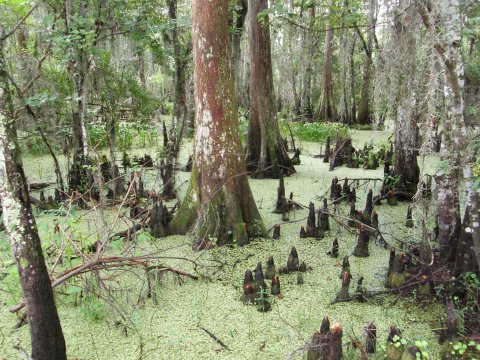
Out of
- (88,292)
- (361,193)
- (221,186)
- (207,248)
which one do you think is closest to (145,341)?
(88,292)

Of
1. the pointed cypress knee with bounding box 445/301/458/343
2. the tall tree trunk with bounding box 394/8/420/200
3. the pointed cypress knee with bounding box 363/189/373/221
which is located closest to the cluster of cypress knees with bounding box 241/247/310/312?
the pointed cypress knee with bounding box 445/301/458/343

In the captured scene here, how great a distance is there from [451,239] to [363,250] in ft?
2.74

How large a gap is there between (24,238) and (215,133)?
2.29m

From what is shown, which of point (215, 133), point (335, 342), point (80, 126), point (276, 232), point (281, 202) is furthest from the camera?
point (80, 126)

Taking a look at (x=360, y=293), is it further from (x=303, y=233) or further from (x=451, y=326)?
(x=303, y=233)

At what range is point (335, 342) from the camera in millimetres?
1987

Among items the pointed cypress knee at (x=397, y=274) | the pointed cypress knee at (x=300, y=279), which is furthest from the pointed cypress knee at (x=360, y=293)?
the pointed cypress knee at (x=300, y=279)

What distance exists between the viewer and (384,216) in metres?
4.71

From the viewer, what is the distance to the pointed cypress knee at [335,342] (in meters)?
1.96

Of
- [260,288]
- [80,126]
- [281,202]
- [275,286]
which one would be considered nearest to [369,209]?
[281,202]

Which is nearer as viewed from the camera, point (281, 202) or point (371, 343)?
point (371, 343)

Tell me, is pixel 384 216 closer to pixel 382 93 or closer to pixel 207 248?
pixel 382 93

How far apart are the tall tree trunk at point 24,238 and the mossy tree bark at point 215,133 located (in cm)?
187

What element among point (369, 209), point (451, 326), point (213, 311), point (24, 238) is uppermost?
point (24, 238)
